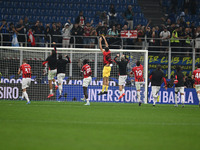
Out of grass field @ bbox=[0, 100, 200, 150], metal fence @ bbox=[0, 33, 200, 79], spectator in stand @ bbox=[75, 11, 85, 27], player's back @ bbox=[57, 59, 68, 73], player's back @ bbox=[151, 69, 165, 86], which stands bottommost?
grass field @ bbox=[0, 100, 200, 150]

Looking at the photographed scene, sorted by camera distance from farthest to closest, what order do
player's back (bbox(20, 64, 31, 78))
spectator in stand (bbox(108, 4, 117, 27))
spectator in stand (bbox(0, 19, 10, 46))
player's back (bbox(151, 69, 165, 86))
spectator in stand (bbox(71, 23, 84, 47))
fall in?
1. spectator in stand (bbox(108, 4, 117, 27))
2. spectator in stand (bbox(71, 23, 84, 47))
3. spectator in stand (bbox(0, 19, 10, 46))
4. player's back (bbox(151, 69, 165, 86))
5. player's back (bbox(20, 64, 31, 78))

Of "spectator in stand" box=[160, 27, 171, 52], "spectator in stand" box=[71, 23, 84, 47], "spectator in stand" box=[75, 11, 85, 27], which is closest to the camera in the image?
"spectator in stand" box=[71, 23, 84, 47]

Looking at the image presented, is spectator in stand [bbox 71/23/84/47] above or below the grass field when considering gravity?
above

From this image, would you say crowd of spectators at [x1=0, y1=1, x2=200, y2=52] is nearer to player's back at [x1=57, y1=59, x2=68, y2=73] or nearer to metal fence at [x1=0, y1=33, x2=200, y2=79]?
metal fence at [x1=0, y1=33, x2=200, y2=79]

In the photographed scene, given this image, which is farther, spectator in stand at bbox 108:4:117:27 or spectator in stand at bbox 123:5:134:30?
spectator in stand at bbox 123:5:134:30

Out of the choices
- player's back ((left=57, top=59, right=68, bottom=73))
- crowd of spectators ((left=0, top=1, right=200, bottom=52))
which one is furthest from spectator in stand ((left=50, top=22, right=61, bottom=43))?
player's back ((left=57, top=59, right=68, bottom=73))

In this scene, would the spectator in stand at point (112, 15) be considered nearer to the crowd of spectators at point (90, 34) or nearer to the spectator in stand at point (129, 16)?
the spectator in stand at point (129, 16)

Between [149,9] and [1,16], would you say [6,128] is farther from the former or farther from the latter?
[149,9]

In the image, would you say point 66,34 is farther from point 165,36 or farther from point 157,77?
point 157,77

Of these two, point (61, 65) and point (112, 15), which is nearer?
point (61, 65)

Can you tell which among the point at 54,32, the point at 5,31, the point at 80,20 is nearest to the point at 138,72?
the point at 54,32

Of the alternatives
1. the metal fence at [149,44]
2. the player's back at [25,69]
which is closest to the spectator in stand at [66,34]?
the metal fence at [149,44]

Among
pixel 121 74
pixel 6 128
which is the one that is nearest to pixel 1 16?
pixel 121 74

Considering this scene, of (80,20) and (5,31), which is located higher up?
(80,20)
